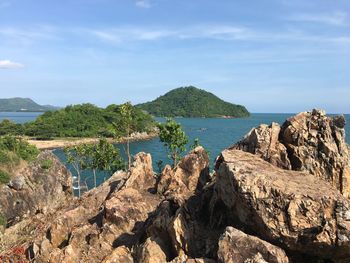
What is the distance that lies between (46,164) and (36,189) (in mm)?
4878

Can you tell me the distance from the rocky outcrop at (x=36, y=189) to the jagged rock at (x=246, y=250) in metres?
36.4

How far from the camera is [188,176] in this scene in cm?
2734

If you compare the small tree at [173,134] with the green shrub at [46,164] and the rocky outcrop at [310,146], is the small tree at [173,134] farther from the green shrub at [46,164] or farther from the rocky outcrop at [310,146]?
the rocky outcrop at [310,146]

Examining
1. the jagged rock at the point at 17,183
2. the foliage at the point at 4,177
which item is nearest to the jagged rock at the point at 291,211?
the jagged rock at the point at 17,183

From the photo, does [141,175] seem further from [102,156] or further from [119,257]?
[102,156]

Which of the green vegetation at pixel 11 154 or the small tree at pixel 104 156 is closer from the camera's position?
the green vegetation at pixel 11 154

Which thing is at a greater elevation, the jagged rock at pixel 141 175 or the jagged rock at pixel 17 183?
the jagged rock at pixel 141 175

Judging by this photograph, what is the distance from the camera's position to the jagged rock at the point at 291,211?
50.7 ft

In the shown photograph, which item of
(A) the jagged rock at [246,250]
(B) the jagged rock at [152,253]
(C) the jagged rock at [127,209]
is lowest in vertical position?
(B) the jagged rock at [152,253]

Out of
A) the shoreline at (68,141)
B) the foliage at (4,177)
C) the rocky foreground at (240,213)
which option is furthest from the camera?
the shoreline at (68,141)

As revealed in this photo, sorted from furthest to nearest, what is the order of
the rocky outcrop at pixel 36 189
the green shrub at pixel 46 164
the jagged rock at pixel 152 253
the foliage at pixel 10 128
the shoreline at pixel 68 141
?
the foliage at pixel 10 128 → the shoreline at pixel 68 141 → the green shrub at pixel 46 164 → the rocky outcrop at pixel 36 189 → the jagged rock at pixel 152 253

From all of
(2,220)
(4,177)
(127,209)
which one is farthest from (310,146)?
(4,177)

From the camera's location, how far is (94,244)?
22281 millimetres

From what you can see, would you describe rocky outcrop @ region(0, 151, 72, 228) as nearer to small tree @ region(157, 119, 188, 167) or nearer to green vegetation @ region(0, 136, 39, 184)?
green vegetation @ region(0, 136, 39, 184)
